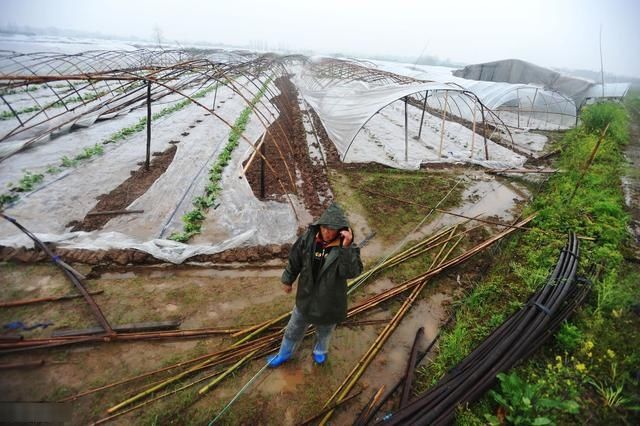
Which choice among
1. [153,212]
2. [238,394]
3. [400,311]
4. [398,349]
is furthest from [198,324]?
[153,212]

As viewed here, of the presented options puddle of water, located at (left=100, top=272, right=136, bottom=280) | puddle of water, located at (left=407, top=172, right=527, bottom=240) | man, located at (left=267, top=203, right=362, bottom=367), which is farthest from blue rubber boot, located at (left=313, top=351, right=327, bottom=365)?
puddle of water, located at (left=407, top=172, right=527, bottom=240)

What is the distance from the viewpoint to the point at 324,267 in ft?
9.76

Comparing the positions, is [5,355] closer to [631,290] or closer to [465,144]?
[631,290]

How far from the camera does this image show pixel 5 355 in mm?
3484

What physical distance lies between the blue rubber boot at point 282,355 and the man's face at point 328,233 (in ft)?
4.74

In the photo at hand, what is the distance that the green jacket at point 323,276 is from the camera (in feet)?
9.48

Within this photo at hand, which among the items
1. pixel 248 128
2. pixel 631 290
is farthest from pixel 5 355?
pixel 248 128

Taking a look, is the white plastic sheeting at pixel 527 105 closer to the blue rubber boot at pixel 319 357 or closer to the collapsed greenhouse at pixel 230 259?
the collapsed greenhouse at pixel 230 259

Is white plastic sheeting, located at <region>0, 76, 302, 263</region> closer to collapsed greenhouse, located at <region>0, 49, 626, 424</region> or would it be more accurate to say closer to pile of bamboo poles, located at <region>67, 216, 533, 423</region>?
collapsed greenhouse, located at <region>0, 49, 626, 424</region>

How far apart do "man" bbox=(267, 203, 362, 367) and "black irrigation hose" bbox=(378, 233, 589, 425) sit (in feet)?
3.87

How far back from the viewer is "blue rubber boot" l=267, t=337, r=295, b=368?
359 cm

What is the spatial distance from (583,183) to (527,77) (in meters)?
26.7

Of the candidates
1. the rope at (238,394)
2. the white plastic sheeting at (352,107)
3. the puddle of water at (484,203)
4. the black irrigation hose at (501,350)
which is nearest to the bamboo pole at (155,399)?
the rope at (238,394)

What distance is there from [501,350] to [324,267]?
224 cm
